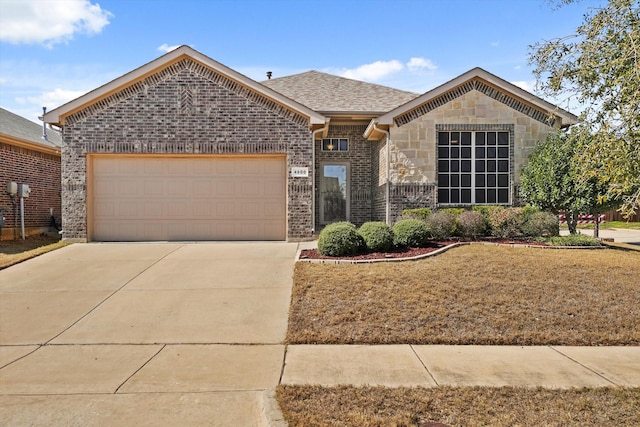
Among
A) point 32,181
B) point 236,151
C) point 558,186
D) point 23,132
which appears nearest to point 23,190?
point 32,181

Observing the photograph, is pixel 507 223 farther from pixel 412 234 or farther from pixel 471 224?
pixel 412 234

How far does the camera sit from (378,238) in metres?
10.2

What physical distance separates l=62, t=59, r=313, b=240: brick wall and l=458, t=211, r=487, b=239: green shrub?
4163 mm

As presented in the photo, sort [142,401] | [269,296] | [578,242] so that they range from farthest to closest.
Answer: [578,242]
[269,296]
[142,401]

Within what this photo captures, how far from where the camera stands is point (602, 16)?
5168 millimetres

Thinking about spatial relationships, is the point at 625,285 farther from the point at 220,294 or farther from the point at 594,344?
the point at 220,294

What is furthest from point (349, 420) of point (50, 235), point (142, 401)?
point (50, 235)

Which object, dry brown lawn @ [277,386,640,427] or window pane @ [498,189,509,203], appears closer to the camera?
dry brown lawn @ [277,386,640,427]

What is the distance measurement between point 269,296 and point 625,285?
635 cm

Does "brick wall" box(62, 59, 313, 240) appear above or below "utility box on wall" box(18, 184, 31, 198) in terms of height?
above

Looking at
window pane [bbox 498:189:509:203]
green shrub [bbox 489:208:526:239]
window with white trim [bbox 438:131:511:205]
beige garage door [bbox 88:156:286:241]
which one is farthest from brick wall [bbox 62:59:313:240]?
window pane [bbox 498:189:509:203]

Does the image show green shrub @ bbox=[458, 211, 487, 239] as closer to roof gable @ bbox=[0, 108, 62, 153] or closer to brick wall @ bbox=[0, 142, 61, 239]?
roof gable @ bbox=[0, 108, 62, 153]

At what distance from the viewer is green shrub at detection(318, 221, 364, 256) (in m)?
9.82

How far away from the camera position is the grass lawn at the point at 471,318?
3975mm
